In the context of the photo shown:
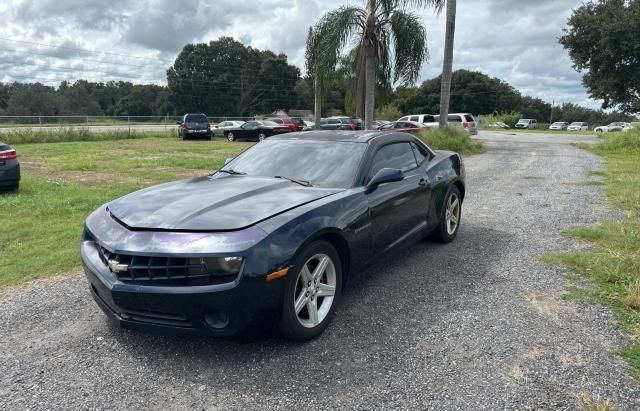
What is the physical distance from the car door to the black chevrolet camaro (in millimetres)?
17

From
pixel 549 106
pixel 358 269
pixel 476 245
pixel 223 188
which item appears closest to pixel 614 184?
pixel 476 245

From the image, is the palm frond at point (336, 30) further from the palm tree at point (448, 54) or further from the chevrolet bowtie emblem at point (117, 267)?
the chevrolet bowtie emblem at point (117, 267)

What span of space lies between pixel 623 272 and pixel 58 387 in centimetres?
461

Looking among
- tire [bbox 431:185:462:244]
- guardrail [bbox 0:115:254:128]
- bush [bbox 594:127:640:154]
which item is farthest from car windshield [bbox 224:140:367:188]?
guardrail [bbox 0:115:254:128]

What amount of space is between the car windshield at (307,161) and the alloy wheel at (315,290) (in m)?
0.82

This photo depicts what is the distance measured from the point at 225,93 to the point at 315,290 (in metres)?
69.5

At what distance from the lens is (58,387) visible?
8.71ft

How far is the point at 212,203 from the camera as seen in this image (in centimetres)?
325

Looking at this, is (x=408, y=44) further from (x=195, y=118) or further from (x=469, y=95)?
(x=469, y=95)

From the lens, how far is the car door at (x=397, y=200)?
3.84 meters

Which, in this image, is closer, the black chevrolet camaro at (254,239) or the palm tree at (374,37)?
the black chevrolet camaro at (254,239)

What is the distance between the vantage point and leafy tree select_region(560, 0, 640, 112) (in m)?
29.9

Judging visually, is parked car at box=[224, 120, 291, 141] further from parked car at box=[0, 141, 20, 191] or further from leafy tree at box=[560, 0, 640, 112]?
leafy tree at box=[560, 0, 640, 112]

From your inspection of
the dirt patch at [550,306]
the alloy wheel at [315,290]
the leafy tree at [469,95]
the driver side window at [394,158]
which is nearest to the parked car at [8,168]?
the driver side window at [394,158]
